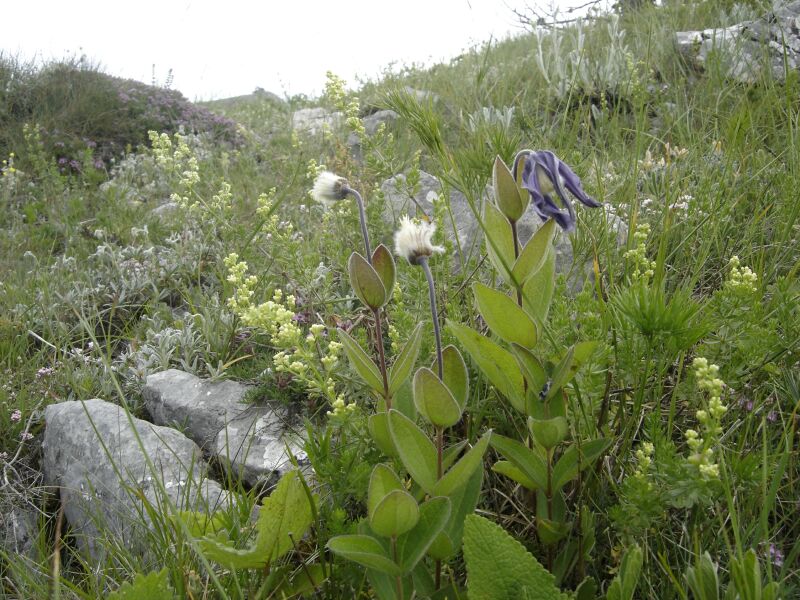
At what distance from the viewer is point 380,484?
1.18 metres

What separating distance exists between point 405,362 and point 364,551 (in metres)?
0.37

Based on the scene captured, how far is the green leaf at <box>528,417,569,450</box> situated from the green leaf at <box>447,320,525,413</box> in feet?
0.35

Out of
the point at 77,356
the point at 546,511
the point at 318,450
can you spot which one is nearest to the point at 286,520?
the point at 318,450

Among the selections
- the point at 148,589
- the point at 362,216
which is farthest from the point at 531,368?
the point at 148,589

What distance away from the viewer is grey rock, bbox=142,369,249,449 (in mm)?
2445

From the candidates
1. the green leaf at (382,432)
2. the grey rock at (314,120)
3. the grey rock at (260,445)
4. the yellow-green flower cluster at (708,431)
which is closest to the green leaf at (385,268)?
the green leaf at (382,432)

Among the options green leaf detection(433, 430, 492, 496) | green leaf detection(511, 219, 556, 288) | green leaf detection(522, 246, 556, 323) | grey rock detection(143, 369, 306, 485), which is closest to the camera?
green leaf detection(433, 430, 492, 496)

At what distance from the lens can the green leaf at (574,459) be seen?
51.9 inches

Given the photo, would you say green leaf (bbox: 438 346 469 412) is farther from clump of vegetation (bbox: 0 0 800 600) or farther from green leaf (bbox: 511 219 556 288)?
green leaf (bbox: 511 219 556 288)

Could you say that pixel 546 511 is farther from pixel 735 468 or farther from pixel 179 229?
pixel 179 229

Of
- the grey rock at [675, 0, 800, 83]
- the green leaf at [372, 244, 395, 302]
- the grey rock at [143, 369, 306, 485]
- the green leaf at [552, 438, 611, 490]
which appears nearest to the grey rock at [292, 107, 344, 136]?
the grey rock at [675, 0, 800, 83]

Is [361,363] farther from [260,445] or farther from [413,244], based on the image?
[260,445]

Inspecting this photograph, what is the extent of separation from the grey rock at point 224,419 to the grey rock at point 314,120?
10.5ft

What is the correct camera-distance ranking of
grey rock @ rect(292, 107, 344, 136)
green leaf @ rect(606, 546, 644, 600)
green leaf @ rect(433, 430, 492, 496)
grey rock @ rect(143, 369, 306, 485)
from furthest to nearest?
grey rock @ rect(292, 107, 344, 136), grey rock @ rect(143, 369, 306, 485), green leaf @ rect(433, 430, 492, 496), green leaf @ rect(606, 546, 644, 600)
